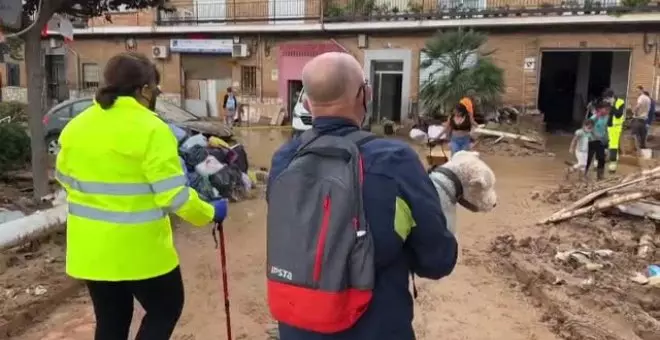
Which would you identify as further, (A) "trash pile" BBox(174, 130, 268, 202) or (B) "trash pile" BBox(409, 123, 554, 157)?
(B) "trash pile" BBox(409, 123, 554, 157)

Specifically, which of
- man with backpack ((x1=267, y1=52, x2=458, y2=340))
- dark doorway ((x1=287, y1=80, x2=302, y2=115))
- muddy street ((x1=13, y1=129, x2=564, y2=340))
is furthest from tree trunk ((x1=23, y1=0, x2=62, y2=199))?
dark doorway ((x1=287, y1=80, x2=302, y2=115))

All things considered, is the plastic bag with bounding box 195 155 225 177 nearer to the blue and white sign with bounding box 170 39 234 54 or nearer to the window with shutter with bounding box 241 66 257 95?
the window with shutter with bounding box 241 66 257 95

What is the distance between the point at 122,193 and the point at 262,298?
2.69 metres

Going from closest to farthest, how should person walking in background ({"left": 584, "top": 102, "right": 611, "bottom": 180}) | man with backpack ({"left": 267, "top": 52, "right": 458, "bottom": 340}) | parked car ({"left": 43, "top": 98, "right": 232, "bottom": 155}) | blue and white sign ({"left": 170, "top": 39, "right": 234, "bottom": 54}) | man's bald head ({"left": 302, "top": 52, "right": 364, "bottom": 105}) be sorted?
man with backpack ({"left": 267, "top": 52, "right": 458, "bottom": 340}) < man's bald head ({"left": 302, "top": 52, "right": 364, "bottom": 105}) < person walking in background ({"left": 584, "top": 102, "right": 611, "bottom": 180}) < parked car ({"left": 43, "top": 98, "right": 232, "bottom": 155}) < blue and white sign ({"left": 170, "top": 39, "right": 234, "bottom": 54})

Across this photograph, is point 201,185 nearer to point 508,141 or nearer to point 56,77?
point 508,141

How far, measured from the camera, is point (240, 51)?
24.0 metres

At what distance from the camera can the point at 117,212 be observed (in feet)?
9.06

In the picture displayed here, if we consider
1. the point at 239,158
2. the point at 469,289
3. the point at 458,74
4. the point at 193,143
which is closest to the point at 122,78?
the point at 469,289

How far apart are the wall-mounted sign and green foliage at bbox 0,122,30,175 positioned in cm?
1430

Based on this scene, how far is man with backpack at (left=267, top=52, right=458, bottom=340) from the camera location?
1765 mm

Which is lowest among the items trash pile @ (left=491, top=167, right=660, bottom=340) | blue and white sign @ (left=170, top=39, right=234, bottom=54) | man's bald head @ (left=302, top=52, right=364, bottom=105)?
trash pile @ (left=491, top=167, right=660, bottom=340)

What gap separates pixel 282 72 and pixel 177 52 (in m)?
4.71

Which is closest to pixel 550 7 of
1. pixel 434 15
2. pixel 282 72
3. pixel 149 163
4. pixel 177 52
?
pixel 434 15

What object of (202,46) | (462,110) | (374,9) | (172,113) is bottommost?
(172,113)
